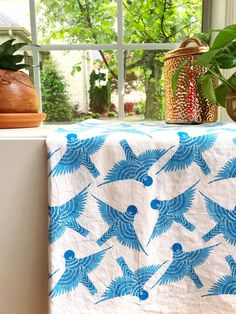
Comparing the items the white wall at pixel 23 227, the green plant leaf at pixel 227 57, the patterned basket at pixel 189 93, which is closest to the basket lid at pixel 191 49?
the patterned basket at pixel 189 93

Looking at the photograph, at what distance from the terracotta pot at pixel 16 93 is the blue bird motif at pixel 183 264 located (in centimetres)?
52

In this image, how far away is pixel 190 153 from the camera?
58 centimetres

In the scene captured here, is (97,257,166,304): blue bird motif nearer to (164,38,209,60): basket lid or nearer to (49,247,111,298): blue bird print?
(49,247,111,298): blue bird print

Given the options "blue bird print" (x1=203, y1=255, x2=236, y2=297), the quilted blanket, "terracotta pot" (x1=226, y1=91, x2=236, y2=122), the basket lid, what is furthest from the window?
"blue bird print" (x1=203, y1=255, x2=236, y2=297)

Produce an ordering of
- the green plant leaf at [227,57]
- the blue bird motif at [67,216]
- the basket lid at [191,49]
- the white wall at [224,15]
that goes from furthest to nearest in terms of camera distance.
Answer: the white wall at [224,15] < the basket lid at [191,49] < the green plant leaf at [227,57] < the blue bird motif at [67,216]

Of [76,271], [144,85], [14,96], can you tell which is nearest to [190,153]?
[76,271]

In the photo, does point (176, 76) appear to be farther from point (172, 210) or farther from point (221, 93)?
point (172, 210)

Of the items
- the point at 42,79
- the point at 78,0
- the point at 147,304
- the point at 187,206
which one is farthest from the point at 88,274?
the point at 78,0

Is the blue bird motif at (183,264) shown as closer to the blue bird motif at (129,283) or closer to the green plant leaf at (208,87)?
the blue bird motif at (129,283)

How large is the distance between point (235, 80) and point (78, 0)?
654 mm

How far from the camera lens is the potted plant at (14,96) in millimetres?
775

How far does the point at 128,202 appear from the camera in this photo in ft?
1.92

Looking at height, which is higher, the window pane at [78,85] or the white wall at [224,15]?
the white wall at [224,15]

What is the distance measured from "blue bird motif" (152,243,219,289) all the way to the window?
0.61 metres
